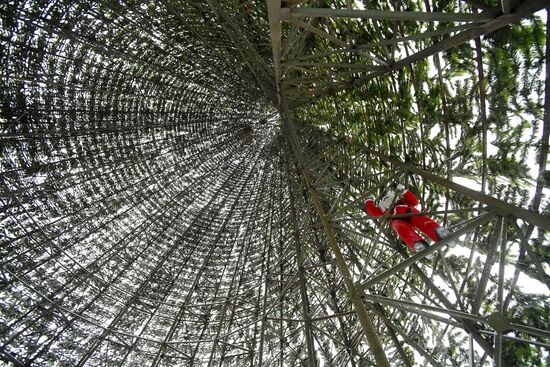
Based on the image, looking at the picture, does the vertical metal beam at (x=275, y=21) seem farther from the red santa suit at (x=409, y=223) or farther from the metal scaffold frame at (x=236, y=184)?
the red santa suit at (x=409, y=223)

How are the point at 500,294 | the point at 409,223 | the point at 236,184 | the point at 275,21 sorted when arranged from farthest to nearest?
the point at 236,184 → the point at 409,223 → the point at 275,21 → the point at 500,294

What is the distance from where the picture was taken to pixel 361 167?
11266 mm

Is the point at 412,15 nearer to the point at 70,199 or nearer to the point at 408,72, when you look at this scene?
the point at 408,72

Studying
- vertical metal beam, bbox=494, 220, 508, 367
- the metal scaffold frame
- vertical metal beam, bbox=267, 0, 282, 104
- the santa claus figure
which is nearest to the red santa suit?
the santa claus figure

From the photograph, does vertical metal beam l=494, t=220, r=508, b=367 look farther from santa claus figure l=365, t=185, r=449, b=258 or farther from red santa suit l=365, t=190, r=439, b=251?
red santa suit l=365, t=190, r=439, b=251

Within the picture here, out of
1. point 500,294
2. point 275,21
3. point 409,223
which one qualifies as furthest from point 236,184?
point 500,294

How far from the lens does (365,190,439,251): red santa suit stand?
634 centimetres

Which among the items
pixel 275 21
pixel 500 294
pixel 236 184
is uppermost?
pixel 275 21

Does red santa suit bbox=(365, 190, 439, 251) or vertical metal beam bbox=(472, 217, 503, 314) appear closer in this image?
vertical metal beam bbox=(472, 217, 503, 314)

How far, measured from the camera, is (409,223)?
676 cm

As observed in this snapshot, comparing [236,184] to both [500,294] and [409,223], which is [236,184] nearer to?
[409,223]

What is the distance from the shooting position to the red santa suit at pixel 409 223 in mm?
6336

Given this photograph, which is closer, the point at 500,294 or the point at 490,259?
the point at 500,294

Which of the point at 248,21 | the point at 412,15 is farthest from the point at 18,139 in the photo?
the point at 412,15
